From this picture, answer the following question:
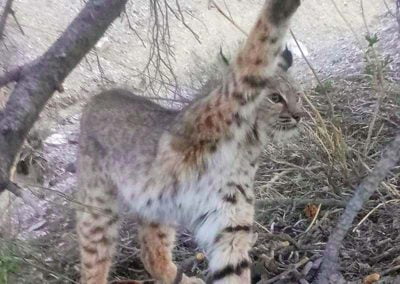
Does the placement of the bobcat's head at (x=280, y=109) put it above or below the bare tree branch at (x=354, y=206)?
above

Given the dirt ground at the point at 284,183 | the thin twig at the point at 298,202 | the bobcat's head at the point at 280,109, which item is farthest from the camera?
the thin twig at the point at 298,202

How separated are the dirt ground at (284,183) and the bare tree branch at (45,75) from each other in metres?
0.22

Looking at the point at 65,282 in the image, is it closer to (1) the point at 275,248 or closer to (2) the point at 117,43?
(1) the point at 275,248

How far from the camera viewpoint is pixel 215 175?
4.37 metres

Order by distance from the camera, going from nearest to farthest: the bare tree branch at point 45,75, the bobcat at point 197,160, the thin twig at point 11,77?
1. the bare tree branch at point 45,75
2. the thin twig at point 11,77
3. the bobcat at point 197,160

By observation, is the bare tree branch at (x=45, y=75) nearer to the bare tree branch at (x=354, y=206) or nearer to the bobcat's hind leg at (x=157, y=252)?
the bare tree branch at (x=354, y=206)

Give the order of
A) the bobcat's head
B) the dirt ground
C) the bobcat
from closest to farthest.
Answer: the bobcat
the bobcat's head
the dirt ground

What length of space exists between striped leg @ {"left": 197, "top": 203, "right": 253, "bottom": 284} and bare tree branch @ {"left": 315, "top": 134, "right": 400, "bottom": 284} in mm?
385

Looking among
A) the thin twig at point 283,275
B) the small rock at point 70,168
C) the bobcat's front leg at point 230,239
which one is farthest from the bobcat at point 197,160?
the small rock at point 70,168

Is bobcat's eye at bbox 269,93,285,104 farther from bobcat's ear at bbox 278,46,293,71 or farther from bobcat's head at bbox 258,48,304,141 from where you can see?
bobcat's ear at bbox 278,46,293,71

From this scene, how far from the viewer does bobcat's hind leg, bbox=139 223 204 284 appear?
5.21 meters

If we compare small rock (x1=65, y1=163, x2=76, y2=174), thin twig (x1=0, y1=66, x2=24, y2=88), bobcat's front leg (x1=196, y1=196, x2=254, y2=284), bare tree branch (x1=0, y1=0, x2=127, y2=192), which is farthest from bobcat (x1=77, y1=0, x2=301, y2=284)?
small rock (x1=65, y1=163, x2=76, y2=174)

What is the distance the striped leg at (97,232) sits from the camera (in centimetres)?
500

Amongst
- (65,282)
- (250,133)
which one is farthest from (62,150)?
(250,133)
